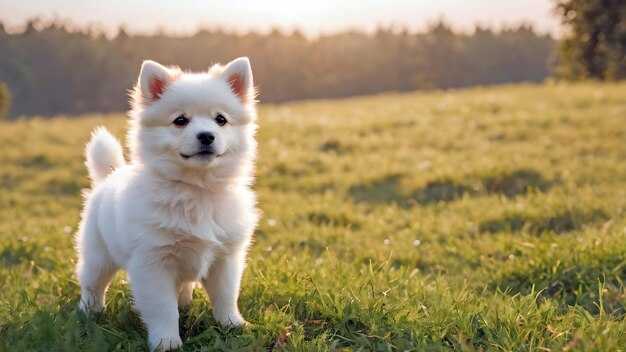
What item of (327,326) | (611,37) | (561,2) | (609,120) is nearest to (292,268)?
(327,326)

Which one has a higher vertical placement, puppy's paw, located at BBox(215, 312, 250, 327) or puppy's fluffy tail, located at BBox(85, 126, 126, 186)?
puppy's fluffy tail, located at BBox(85, 126, 126, 186)

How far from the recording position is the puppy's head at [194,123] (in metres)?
3.11

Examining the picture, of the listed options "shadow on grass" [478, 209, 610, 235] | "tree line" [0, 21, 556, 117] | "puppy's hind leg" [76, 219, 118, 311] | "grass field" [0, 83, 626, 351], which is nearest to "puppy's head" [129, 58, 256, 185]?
"puppy's hind leg" [76, 219, 118, 311]

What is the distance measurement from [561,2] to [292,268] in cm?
1752

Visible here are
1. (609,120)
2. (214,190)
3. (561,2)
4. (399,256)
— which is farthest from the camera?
(561,2)

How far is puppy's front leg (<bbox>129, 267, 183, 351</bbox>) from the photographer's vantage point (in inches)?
123

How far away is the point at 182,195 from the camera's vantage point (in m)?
3.19

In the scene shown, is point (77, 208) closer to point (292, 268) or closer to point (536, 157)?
point (292, 268)

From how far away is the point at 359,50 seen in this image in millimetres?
61938

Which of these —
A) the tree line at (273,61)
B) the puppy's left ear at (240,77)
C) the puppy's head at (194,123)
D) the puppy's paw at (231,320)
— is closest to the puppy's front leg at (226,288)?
the puppy's paw at (231,320)

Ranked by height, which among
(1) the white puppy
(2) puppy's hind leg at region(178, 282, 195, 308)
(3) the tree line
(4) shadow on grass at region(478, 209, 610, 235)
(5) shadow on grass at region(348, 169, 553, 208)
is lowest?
(3) the tree line

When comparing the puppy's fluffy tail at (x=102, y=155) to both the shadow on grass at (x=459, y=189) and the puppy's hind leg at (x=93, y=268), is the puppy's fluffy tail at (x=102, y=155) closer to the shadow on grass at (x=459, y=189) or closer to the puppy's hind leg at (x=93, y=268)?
the puppy's hind leg at (x=93, y=268)

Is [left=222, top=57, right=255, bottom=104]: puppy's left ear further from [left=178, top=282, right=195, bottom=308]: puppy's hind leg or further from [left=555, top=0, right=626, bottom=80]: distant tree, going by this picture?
[left=555, top=0, right=626, bottom=80]: distant tree

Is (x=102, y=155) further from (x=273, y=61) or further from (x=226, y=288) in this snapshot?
(x=273, y=61)
